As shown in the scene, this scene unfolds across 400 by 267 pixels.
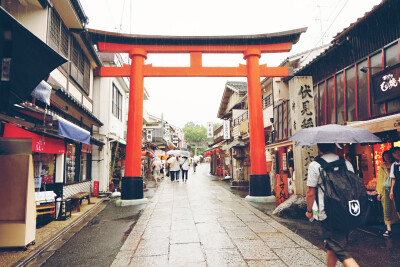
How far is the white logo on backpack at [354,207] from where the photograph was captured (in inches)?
128

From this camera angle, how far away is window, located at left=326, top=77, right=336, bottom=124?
10844 mm

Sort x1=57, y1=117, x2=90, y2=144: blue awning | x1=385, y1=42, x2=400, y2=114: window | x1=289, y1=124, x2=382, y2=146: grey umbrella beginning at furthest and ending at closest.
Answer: x1=385, y1=42, x2=400, y2=114: window → x1=57, y1=117, x2=90, y2=144: blue awning → x1=289, y1=124, x2=382, y2=146: grey umbrella

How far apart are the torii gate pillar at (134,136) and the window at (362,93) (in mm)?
8431

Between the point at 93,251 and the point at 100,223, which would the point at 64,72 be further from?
the point at 93,251

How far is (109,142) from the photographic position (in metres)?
15.5

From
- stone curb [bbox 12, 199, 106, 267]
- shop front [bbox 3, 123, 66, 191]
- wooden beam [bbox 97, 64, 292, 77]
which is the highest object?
wooden beam [bbox 97, 64, 292, 77]

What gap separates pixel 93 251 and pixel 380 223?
7319 mm

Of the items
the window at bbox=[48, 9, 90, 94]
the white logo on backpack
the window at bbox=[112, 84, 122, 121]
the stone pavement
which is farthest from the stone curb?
the window at bbox=[112, 84, 122, 121]

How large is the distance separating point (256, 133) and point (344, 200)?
26.3ft

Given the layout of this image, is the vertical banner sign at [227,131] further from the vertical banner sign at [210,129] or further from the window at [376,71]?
the window at [376,71]

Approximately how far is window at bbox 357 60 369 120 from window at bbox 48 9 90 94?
1081cm

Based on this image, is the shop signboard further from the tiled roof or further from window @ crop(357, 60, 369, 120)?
the tiled roof

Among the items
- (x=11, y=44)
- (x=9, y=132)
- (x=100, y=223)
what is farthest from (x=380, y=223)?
(x=9, y=132)

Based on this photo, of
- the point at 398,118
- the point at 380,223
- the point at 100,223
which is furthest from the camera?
the point at 100,223
